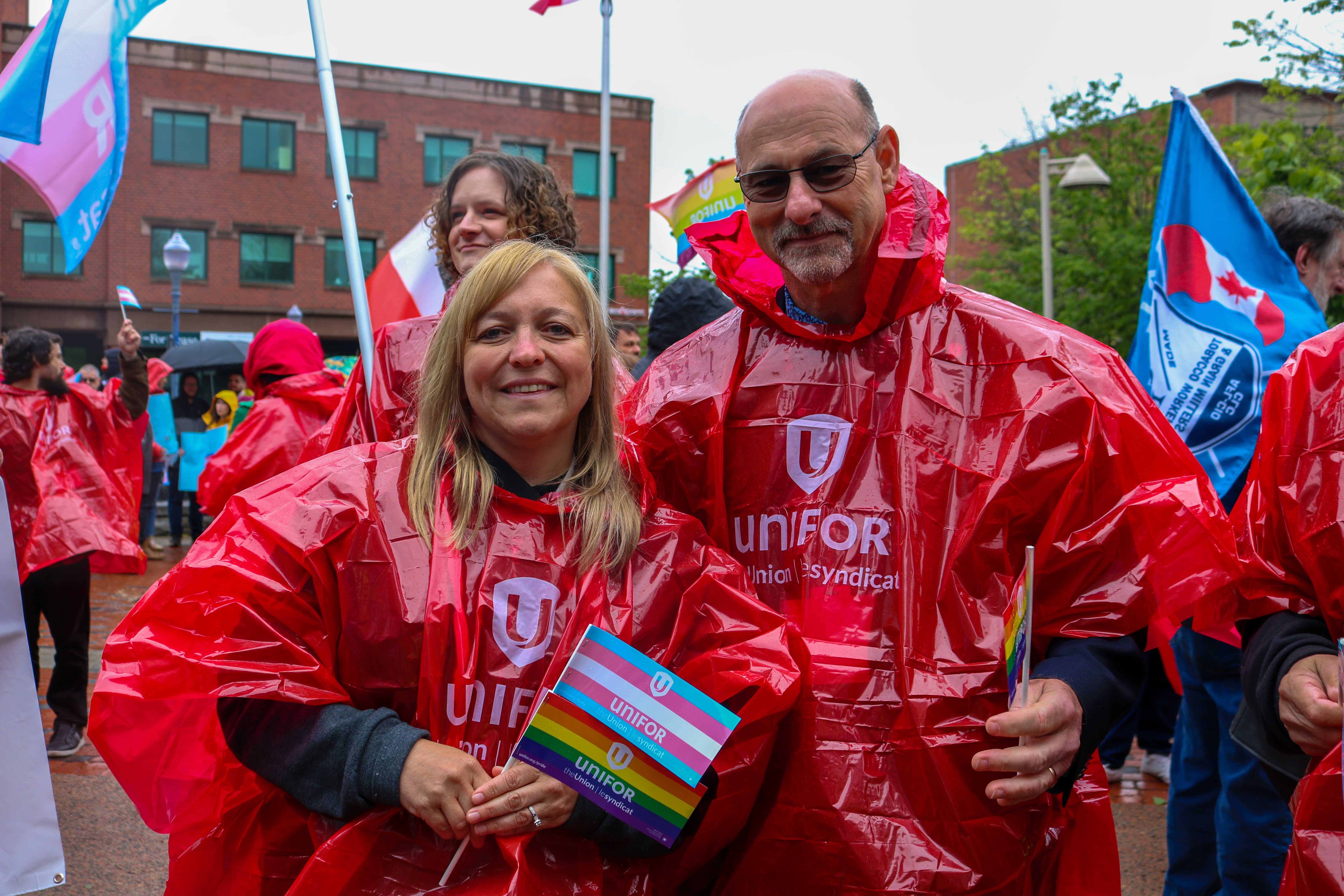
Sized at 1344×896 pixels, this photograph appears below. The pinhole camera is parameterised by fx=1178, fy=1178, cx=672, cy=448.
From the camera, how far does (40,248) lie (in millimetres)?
28828

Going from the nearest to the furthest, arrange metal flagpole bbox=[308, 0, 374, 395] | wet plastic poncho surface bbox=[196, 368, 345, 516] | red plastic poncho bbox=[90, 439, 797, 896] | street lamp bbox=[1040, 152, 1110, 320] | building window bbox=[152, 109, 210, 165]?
red plastic poncho bbox=[90, 439, 797, 896] → metal flagpole bbox=[308, 0, 374, 395] → wet plastic poncho surface bbox=[196, 368, 345, 516] → street lamp bbox=[1040, 152, 1110, 320] → building window bbox=[152, 109, 210, 165]

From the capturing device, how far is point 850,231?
217cm

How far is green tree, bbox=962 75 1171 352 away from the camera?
737 inches

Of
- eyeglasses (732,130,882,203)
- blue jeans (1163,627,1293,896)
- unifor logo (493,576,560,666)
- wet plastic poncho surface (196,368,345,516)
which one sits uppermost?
eyeglasses (732,130,882,203)

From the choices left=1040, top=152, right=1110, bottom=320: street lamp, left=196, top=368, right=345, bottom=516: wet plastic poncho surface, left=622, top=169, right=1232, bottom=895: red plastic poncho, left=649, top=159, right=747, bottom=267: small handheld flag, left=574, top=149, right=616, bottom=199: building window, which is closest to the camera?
left=622, top=169, right=1232, bottom=895: red plastic poncho

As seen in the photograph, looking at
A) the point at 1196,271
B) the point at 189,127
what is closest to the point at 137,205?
the point at 189,127

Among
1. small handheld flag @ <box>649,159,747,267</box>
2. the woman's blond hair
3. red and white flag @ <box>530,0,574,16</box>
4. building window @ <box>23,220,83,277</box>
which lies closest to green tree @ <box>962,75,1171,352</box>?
small handheld flag @ <box>649,159,747,267</box>

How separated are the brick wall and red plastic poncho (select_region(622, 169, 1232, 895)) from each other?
1066 inches

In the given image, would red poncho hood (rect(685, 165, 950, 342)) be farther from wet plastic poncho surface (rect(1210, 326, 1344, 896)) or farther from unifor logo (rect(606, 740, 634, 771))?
unifor logo (rect(606, 740, 634, 771))

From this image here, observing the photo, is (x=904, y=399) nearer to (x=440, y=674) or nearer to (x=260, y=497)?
(x=440, y=674)

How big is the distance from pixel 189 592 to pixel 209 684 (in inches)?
6.2

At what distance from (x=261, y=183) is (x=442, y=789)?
31.5 m

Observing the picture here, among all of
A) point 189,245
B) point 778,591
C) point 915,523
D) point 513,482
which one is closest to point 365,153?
point 189,245

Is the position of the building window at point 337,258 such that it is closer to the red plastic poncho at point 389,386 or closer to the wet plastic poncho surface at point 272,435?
the wet plastic poncho surface at point 272,435
